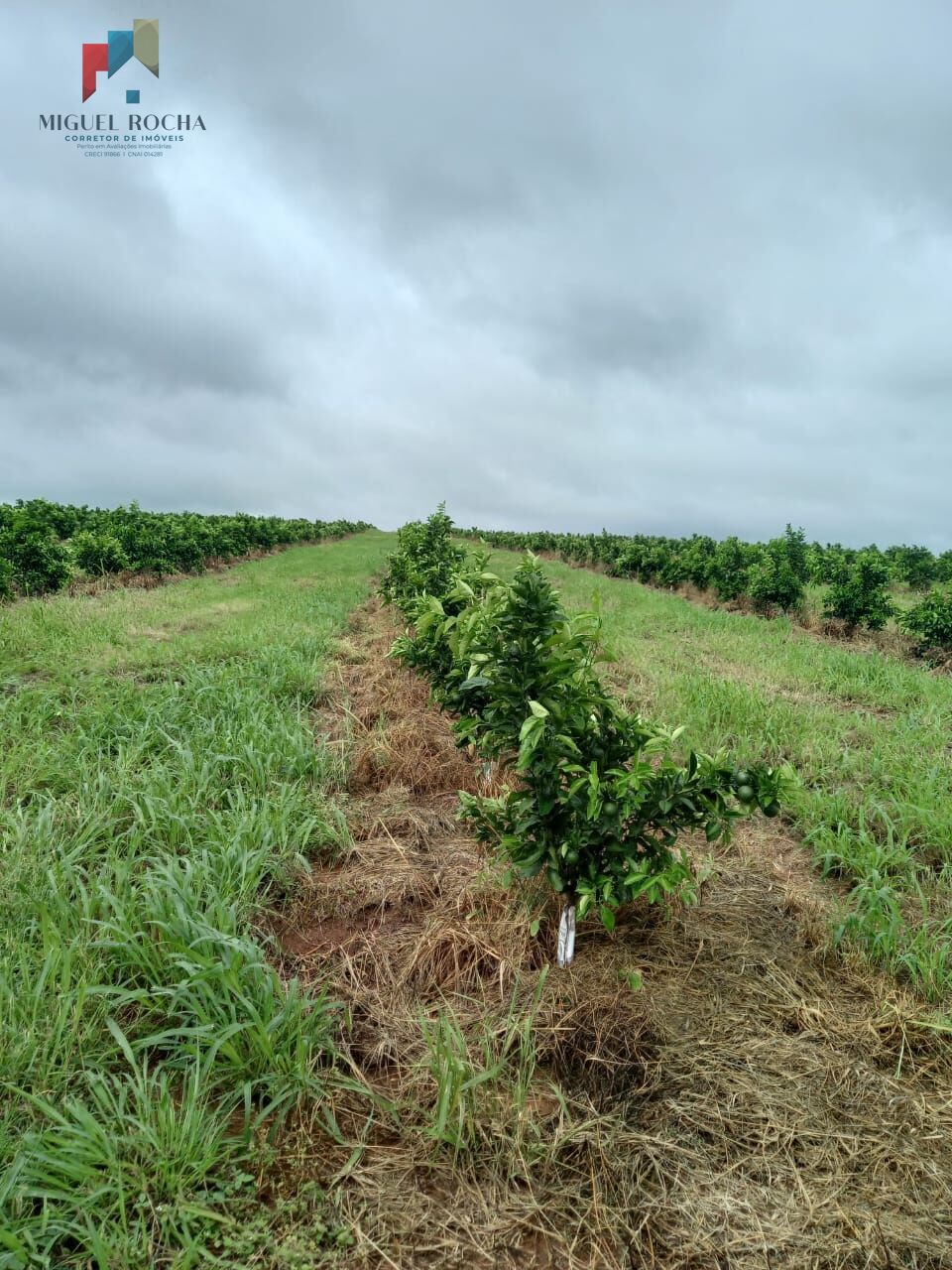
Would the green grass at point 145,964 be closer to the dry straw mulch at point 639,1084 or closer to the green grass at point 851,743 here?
the dry straw mulch at point 639,1084

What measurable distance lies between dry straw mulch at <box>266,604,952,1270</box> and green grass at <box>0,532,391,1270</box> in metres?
0.27

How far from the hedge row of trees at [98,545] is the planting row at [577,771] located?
11531mm

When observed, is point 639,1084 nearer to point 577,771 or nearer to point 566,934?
point 566,934

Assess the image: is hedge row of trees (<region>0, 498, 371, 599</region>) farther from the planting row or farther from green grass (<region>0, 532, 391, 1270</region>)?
the planting row

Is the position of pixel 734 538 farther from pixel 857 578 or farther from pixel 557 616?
pixel 557 616

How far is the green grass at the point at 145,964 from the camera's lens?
166cm

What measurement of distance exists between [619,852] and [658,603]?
38.9 feet

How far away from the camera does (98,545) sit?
47.2 ft

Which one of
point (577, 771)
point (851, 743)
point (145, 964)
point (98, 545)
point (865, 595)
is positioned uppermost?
point (98, 545)

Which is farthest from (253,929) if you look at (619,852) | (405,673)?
(405,673)

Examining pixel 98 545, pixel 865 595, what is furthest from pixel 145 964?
pixel 98 545

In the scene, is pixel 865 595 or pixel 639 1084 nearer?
pixel 639 1084

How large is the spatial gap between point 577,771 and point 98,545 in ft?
51.0

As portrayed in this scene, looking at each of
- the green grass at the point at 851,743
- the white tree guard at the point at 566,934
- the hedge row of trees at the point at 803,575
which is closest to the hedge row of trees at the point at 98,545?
the hedge row of trees at the point at 803,575
